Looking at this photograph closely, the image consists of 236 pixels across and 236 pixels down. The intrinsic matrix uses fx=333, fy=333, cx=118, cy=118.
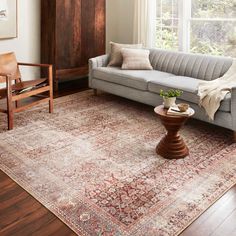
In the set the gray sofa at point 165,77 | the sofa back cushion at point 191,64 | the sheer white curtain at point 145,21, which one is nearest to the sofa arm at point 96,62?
the gray sofa at point 165,77

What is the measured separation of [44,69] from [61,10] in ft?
3.07

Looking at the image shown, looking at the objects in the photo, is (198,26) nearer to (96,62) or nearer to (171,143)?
(96,62)

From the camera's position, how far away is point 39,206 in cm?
225

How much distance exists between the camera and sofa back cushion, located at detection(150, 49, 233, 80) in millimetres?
4008

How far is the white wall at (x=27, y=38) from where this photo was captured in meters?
4.76

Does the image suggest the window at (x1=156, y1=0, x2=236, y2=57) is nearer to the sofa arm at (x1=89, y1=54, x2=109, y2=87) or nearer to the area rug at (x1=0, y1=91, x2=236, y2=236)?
the sofa arm at (x1=89, y1=54, x2=109, y2=87)

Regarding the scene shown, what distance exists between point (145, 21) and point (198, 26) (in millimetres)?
899

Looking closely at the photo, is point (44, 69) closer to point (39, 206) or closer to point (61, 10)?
point (61, 10)

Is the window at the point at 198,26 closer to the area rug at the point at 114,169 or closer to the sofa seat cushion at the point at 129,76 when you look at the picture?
the sofa seat cushion at the point at 129,76

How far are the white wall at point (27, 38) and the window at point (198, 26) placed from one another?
6.52 feet

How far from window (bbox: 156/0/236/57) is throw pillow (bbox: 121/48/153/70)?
990mm

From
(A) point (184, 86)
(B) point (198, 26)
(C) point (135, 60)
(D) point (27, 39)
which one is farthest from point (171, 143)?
(D) point (27, 39)

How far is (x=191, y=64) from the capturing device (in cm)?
426

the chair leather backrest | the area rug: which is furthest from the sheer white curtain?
the chair leather backrest
